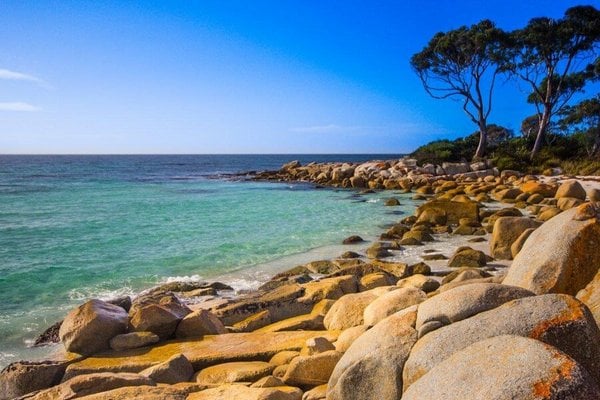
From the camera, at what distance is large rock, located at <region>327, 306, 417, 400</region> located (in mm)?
3564

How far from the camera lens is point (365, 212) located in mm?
21188

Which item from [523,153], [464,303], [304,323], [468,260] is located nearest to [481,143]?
[523,153]

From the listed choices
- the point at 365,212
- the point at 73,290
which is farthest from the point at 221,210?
the point at 73,290

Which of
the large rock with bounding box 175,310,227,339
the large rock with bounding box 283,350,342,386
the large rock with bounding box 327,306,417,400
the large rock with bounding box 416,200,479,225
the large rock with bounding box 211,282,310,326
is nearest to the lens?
the large rock with bounding box 327,306,417,400

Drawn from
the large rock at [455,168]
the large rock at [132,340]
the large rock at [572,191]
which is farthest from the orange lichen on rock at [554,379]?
the large rock at [455,168]

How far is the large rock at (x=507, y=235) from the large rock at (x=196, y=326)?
735cm

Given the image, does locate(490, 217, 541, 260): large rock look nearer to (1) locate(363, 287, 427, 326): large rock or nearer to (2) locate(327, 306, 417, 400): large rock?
(1) locate(363, 287, 427, 326): large rock

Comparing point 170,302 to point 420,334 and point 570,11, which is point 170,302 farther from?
point 570,11

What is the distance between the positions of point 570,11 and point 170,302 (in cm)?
3572

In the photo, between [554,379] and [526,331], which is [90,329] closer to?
[526,331]

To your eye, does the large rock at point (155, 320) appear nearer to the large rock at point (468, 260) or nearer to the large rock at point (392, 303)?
the large rock at point (392, 303)

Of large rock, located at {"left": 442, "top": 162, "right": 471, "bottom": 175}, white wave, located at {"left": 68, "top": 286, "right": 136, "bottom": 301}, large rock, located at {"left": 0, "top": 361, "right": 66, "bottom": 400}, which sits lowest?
white wave, located at {"left": 68, "top": 286, "right": 136, "bottom": 301}

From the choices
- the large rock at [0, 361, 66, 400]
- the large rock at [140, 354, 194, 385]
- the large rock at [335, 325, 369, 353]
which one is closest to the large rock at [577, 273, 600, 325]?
the large rock at [335, 325, 369, 353]

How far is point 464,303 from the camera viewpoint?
3.83 meters
